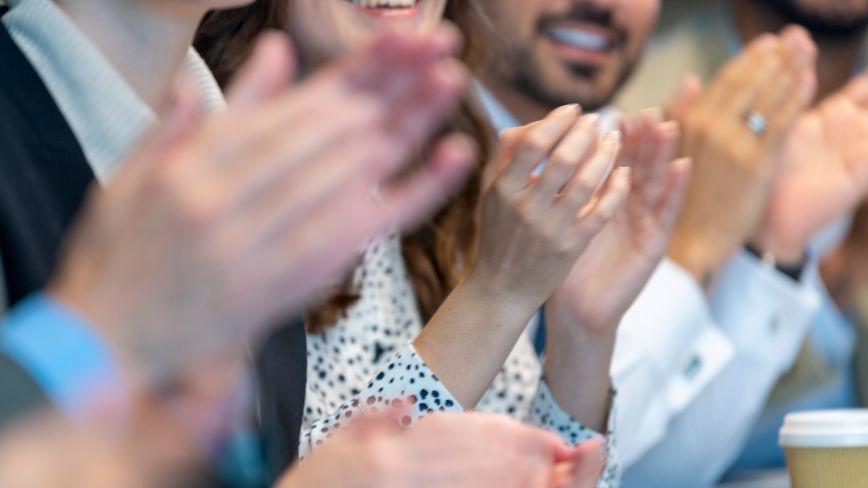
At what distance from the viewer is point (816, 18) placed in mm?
1849

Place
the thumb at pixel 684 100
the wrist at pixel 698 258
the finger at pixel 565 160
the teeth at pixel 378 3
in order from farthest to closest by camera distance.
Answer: the thumb at pixel 684 100 → the wrist at pixel 698 258 → the teeth at pixel 378 3 → the finger at pixel 565 160


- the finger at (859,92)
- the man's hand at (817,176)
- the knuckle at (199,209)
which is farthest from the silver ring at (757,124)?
the knuckle at (199,209)

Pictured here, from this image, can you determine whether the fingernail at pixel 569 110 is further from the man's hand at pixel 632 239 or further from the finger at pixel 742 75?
the finger at pixel 742 75

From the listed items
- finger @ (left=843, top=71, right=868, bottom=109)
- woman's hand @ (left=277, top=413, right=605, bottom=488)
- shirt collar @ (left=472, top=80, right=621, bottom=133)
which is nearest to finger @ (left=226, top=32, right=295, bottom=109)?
woman's hand @ (left=277, top=413, right=605, bottom=488)

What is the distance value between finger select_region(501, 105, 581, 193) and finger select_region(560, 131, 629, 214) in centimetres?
2

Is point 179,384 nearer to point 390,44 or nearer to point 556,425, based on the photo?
point 390,44

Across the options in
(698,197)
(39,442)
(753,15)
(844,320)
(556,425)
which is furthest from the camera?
(753,15)

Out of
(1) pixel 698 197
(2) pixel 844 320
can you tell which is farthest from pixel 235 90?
(2) pixel 844 320

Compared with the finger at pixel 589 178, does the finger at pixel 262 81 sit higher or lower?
higher

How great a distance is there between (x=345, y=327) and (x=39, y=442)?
65 cm

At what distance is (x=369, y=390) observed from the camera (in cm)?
81

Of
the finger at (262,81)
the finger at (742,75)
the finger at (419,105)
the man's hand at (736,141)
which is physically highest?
the finger at (262,81)

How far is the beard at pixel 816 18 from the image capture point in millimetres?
1842

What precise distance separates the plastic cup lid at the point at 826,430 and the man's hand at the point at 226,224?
0.52 m
